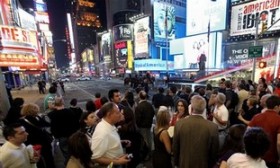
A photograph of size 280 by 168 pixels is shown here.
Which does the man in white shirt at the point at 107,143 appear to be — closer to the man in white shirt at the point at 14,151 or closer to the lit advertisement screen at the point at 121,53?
the man in white shirt at the point at 14,151

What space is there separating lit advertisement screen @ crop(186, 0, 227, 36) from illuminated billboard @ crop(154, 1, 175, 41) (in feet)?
28.5

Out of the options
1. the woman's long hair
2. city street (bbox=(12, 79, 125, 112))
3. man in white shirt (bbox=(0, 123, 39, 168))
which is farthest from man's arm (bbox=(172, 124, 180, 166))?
city street (bbox=(12, 79, 125, 112))

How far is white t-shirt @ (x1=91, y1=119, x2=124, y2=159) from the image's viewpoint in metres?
2.76

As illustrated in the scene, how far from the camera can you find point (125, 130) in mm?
3578

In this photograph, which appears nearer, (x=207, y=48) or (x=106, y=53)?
(x=207, y=48)

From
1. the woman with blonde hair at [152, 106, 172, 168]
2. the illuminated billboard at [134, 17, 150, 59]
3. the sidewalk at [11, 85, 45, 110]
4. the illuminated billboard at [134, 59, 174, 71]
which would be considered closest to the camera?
the woman with blonde hair at [152, 106, 172, 168]

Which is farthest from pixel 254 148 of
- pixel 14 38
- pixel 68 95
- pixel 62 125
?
pixel 68 95

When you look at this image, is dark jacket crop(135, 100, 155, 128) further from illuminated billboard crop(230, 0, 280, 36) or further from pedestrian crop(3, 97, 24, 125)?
illuminated billboard crop(230, 0, 280, 36)

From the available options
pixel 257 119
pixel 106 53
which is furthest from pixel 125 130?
pixel 106 53

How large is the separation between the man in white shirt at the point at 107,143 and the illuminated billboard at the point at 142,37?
49372mm

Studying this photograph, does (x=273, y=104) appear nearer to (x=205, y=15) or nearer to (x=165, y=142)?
(x=165, y=142)

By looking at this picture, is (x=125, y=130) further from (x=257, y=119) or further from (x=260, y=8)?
(x=260, y=8)

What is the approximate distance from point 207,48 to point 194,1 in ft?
26.3

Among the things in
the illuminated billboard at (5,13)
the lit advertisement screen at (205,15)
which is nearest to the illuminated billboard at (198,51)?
the lit advertisement screen at (205,15)
